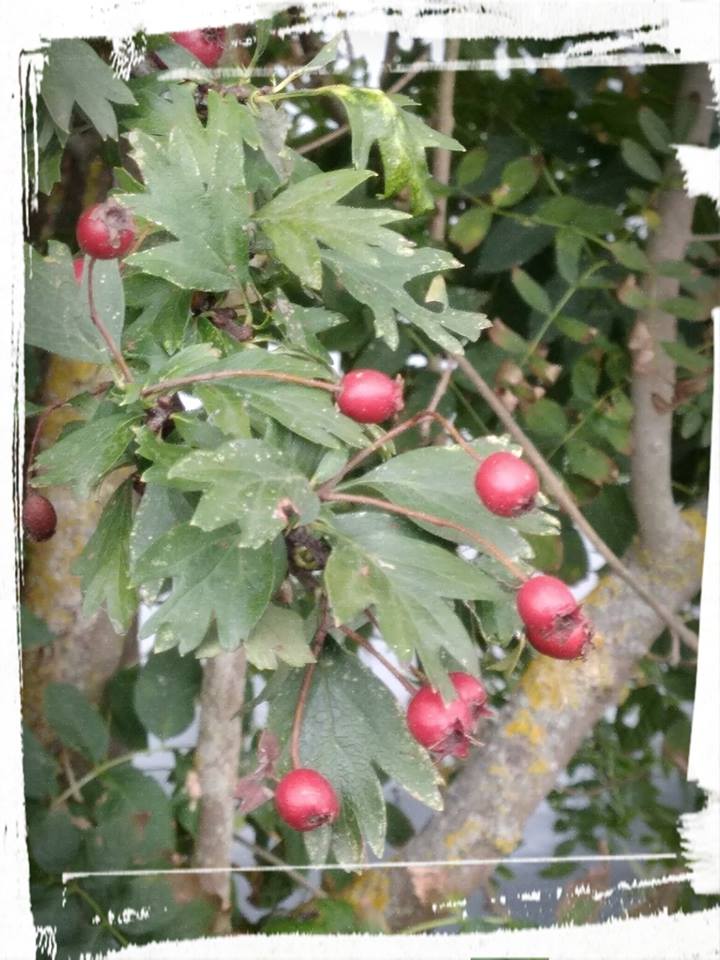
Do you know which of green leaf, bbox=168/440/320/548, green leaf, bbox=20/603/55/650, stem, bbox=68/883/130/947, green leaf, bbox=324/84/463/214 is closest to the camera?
green leaf, bbox=168/440/320/548

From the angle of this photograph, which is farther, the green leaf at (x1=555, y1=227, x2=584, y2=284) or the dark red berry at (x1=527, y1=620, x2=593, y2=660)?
the green leaf at (x1=555, y1=227, x2=584, y2=284)

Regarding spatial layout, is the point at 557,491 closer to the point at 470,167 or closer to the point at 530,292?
the point at 530,292

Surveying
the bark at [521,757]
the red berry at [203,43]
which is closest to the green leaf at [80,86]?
the red berry at [203,43]

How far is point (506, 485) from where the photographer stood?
0.98 ft

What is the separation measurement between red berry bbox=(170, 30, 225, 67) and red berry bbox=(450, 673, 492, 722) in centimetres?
29

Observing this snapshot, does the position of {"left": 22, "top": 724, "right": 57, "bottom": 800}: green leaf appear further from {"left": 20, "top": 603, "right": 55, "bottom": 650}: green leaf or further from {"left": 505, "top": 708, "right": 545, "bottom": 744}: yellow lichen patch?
{"left": 505, "top": 708, "right": 545, "bottom": 744}: yellow lichen patch

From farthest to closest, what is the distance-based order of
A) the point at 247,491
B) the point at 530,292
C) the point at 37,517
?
the point at 530,292
the point at 37,517
the point at 247,491

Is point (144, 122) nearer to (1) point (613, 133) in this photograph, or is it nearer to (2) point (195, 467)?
(2) point (195, 467)

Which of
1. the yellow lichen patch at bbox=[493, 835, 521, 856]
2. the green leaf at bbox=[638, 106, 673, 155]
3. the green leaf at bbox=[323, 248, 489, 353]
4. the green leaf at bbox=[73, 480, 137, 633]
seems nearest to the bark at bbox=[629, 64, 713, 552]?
the green leaf at bbox=[638, 106, 673, 155]

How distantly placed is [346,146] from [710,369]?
0.31 m

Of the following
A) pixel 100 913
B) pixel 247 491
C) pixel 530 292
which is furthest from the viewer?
pixel 530 292

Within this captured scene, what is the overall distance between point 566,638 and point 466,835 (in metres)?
0.44

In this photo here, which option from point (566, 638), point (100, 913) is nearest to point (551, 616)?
point (566, 638)

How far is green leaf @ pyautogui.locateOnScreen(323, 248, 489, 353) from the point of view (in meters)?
0.37
